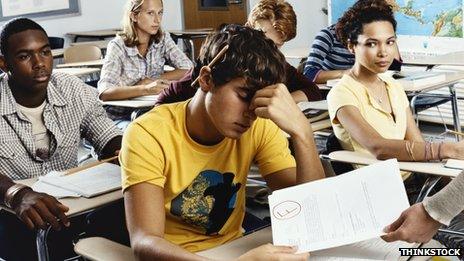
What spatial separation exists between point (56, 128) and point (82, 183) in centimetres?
48

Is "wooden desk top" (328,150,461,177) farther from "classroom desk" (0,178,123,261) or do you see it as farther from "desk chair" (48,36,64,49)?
"desk chair" (48,36,64,49)

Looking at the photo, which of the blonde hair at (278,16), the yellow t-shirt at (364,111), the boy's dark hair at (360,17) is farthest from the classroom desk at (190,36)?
the yellow t-shirt at (364,111)

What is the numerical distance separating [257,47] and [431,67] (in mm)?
3376

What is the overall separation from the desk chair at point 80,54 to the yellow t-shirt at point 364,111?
11.9 feet

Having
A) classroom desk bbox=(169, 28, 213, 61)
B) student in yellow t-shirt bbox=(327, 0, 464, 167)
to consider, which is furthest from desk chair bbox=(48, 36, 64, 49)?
student in yellow t-shirt bbox=(327, 0, 464, 167)

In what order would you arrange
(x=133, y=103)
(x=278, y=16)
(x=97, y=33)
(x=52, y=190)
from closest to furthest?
1. (x=52, y=190)
2. (x=278, y=16)
3. (x=133, y=103)
4. (x=97, y=33)

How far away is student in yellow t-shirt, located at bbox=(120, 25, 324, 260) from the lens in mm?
1604

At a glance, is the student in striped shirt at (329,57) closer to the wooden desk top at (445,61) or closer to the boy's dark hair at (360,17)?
the wooden desk top at (445,61)

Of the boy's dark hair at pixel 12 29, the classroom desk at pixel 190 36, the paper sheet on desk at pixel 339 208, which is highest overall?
the boy's dark hair at pixel 12 29

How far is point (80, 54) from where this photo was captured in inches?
238

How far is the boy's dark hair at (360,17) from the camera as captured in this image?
2973mm

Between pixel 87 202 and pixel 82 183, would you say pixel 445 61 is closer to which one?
pixel 82 183

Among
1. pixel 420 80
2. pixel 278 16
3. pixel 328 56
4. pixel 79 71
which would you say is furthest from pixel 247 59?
pixel 79 71

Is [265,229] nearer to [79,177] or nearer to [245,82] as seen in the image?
[245,82]
